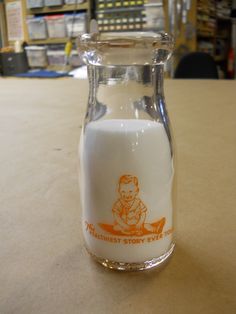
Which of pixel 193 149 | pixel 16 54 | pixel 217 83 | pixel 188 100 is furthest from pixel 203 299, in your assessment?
pixel 16 54

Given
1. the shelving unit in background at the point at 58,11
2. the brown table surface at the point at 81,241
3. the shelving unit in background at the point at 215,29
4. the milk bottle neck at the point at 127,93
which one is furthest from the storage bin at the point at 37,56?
the milk bottle neck at the point at 127,93

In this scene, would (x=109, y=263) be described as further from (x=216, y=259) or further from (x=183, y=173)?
(x=183, y=173)

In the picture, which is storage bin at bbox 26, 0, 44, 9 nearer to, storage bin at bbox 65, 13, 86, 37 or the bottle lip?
storage bin at bbox 65, 13, 86, 37

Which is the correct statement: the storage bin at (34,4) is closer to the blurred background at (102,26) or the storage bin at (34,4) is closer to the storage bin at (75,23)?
the blurred background at (102,26)

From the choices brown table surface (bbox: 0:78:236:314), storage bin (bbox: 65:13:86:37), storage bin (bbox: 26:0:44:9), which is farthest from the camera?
storage bin (bbox: 26:0:44:9)

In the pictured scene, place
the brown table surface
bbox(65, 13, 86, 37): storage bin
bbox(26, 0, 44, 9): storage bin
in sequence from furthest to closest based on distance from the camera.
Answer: bbox(26, 0, 44, 9): storage bin < bbox(65, 13, 86, 37): storage bin < the brown table surface

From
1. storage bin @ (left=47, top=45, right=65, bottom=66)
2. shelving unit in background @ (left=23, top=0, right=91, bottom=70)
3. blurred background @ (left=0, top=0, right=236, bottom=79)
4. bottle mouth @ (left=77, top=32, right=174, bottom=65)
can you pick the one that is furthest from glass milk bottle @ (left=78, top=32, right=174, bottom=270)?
storage bin @ (left=47, top=45, right=65, bottom=66)

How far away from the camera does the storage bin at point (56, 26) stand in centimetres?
252

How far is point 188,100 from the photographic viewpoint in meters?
0.94

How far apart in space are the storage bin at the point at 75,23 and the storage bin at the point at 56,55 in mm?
156

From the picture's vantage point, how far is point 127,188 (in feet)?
0.77

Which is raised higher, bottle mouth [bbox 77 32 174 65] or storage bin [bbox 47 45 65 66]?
bottle mouth [bbox 77 32 174 65]

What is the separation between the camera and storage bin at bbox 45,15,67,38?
8.27 feet

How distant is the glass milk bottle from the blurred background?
1585 mm
